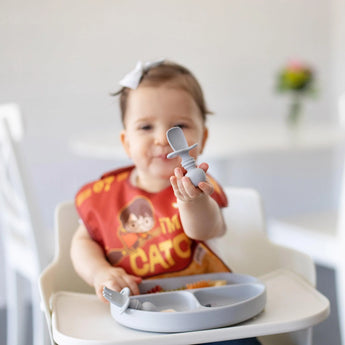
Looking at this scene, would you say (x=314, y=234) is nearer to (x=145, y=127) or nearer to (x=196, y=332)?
(x=145, y=127)

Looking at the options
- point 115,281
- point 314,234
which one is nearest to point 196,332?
point 115,281

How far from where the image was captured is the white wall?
97.0 inches

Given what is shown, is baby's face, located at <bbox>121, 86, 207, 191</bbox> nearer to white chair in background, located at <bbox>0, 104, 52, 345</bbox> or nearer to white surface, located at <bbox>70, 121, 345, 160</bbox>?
white chair in background, located at <bbox>0, 104, 52, 345</bbox>

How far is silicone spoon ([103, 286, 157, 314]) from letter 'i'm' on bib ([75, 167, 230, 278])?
12 cm

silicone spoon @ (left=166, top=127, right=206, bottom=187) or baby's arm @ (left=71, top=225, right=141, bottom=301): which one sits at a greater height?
silicone spoon @ (left=166, top=127, right=206, bottom=187)

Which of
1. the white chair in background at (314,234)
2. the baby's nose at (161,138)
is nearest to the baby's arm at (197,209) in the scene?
the baby's nose at (161,138)

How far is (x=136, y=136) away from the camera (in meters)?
0.84

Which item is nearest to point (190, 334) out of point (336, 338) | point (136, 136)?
point (136, 136)

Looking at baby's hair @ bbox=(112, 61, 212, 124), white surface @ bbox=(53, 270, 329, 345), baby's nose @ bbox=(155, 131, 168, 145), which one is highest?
baby's hair @ bbox=(112, 61, 212, 124)

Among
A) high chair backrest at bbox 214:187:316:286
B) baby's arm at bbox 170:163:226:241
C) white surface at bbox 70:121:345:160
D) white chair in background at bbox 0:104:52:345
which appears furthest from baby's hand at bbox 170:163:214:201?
white surface at bbox 70:121:345:160

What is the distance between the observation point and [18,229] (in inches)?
63.6

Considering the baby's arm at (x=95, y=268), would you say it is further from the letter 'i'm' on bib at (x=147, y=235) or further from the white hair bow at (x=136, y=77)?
the white hair bow at (x=136, y=77)

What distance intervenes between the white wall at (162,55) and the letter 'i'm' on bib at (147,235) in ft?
4.19

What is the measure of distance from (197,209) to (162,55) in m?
2.01
